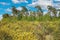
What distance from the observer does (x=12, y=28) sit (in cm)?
479

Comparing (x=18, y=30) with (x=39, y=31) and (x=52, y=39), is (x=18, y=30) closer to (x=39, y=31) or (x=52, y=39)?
(x=39, y=31)

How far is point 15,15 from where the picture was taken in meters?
7.02

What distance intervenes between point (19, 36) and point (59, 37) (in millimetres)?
943

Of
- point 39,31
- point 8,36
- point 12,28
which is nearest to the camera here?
point 8,36

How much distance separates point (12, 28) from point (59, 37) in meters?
1.29

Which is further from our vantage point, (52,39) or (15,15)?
(15,15)

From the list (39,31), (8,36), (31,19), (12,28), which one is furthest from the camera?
(31,19)

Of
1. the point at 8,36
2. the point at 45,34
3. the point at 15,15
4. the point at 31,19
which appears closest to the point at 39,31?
the point at 45,34

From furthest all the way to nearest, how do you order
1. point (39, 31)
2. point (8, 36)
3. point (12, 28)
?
1. point (12, 28)
2. point (39, 31)
3. point (8, 36)

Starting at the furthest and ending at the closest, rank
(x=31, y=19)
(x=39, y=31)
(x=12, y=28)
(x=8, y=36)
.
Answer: (x=31, y=19) → (x=12, y=28) → (x=39, y=31) → (x=8, y=36)

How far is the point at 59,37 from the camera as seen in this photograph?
13.9 ft

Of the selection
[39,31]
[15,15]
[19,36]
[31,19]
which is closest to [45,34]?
[39,31]

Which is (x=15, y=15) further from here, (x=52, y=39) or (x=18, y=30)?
(x=52, y=39)

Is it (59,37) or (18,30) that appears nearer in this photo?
(59,37)
